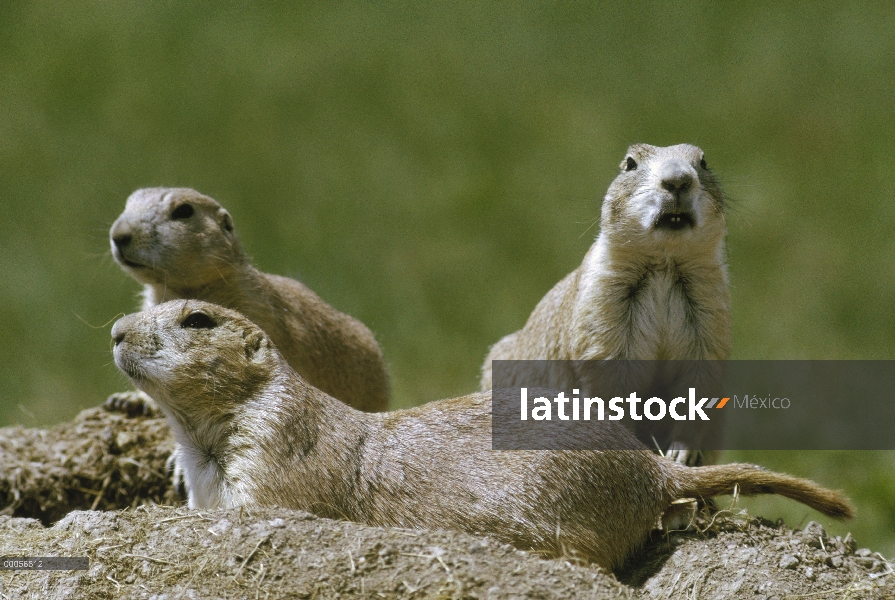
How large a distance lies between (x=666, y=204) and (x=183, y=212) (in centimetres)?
310

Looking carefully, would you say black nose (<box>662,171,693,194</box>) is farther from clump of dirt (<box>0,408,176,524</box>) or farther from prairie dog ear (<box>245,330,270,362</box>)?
clump of dirt (<box>0,408,176,524</box>)

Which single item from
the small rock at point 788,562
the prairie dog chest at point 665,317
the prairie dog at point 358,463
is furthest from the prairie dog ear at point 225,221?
the small rock at point 788,562

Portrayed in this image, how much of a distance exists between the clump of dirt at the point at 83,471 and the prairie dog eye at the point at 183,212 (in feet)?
4.53

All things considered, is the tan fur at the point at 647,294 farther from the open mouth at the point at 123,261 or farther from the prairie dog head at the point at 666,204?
the open mouth at the point at 123,261

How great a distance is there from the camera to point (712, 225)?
21.8ft

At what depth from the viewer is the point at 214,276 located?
295 inches

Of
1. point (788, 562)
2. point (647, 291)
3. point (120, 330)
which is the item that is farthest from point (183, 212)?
point (788, 562)

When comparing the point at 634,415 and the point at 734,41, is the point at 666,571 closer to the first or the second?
the point at 634,415

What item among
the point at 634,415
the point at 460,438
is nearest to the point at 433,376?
the point at 634,415

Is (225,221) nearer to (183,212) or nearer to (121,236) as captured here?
(183,212)

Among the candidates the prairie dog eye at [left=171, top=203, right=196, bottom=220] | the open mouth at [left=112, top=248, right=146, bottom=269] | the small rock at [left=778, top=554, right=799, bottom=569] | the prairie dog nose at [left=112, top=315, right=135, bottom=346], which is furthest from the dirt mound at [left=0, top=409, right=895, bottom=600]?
the prairie dog eye at [left=171, top=203, right=196, bottom=220]

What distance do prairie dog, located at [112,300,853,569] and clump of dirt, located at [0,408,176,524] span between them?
1.70 meters

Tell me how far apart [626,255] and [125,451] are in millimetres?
3390

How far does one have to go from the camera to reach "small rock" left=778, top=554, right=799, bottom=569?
18.6 feet
